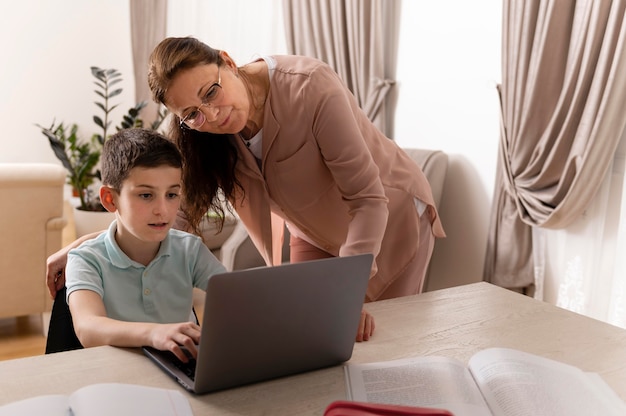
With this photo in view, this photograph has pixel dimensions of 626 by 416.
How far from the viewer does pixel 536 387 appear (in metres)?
A: 1.17

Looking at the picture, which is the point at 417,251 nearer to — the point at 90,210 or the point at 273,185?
the point at 273,185

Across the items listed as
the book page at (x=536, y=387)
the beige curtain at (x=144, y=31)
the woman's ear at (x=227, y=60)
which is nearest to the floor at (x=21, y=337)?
the woman's ear at (x=227, y=60)

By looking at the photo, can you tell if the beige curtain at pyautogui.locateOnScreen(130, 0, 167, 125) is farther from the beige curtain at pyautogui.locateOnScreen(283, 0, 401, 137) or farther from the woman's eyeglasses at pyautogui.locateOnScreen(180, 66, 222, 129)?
the woman's eyeglasses at pyautogui.locateOnScreen(180, 66, 222, 129)

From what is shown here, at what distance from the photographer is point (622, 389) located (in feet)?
4.02

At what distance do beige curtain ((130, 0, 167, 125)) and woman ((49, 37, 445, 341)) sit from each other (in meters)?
4.31

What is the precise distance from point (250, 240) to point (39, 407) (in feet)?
7.96

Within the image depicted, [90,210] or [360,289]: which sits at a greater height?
[360,289]

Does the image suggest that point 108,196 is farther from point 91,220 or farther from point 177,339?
point 91,220

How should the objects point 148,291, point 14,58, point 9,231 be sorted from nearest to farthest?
point 148,291
point 9,231
point 14,58

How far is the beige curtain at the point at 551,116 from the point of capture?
8.61 feet

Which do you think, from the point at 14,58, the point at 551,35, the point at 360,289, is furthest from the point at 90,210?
the point at 360,289

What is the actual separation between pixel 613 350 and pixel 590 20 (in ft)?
5.33

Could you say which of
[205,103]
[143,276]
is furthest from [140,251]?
[205,103]

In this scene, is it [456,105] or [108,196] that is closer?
[108,196]
